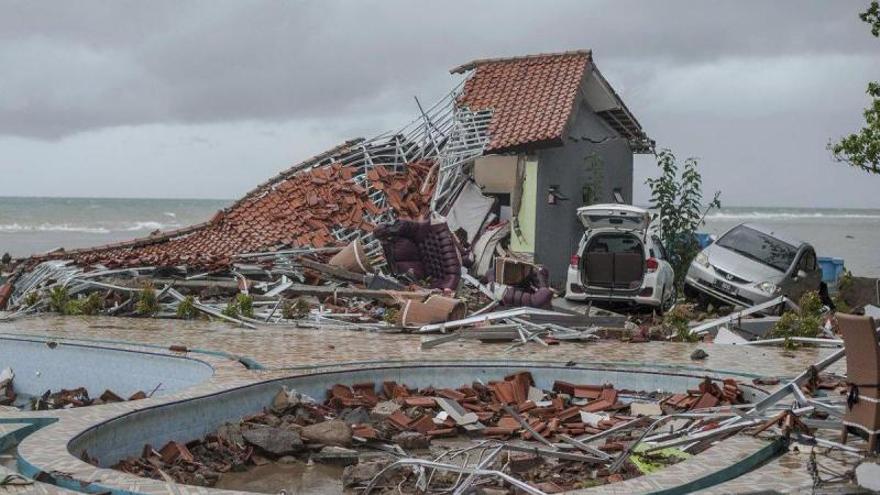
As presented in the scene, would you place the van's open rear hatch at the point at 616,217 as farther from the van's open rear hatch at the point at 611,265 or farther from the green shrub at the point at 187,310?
the green shrub at the point at 187,310

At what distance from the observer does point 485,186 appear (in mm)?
25656

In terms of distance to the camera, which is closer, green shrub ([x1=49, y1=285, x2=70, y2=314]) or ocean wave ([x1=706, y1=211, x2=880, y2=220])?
green shrub ([x1=49, y1=285, x2=70, y2=314])

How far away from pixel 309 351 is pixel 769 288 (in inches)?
413

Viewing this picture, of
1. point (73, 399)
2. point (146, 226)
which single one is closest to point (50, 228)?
point (146, 226)

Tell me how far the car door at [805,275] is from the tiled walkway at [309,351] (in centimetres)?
640

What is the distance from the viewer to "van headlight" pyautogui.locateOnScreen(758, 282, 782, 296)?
68.5 feet

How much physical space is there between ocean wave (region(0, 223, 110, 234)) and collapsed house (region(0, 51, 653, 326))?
40.3 meters

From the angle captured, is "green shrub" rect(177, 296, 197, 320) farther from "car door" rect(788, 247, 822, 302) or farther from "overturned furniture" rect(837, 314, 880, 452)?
"overturned furniture" rect(837, 314, 880, 452)

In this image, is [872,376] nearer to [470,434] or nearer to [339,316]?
[470,434]

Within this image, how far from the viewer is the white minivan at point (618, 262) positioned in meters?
20.0

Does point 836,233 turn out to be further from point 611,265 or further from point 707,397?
point 707,397

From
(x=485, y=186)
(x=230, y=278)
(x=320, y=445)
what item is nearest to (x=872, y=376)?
(x=320, y=445)

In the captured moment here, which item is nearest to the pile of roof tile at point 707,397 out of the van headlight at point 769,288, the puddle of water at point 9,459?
the puddle of water at point 9,459

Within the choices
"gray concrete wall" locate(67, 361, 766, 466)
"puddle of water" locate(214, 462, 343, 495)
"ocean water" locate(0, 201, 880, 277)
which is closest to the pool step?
"gray concrete wall" locate(67, 361, 766, 466)
